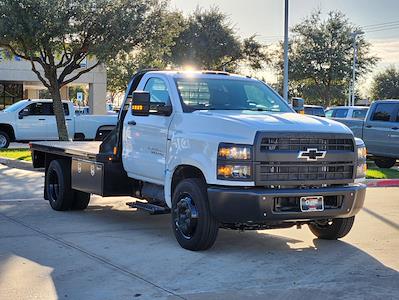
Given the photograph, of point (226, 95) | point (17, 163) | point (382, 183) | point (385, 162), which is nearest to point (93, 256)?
point (226, 95)

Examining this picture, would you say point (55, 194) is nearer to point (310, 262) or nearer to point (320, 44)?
point (310, 262)

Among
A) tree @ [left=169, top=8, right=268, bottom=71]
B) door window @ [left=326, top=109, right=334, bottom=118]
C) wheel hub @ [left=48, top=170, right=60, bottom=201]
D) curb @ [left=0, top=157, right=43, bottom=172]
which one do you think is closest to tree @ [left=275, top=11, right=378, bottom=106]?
tree @ [left=169, top=8, right=268, bottom=71]

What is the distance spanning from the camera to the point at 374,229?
365 inches

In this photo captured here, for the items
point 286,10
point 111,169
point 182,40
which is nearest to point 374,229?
point 111,169

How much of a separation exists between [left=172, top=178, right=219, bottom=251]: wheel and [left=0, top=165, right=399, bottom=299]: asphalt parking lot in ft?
0.49

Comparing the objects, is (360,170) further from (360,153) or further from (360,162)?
(360,153)

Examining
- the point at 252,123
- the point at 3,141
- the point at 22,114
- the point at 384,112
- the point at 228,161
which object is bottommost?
the point at 3,141

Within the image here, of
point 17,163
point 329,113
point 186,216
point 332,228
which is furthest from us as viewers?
point 329,113

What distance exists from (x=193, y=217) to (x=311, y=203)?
135 cm

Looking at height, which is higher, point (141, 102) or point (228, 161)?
point (141, 102)

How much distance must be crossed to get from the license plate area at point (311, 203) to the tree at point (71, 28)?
43.8ft

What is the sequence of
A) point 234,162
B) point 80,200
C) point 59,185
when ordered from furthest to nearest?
1. point 80,200
2. point 59,185
3. point 234,162

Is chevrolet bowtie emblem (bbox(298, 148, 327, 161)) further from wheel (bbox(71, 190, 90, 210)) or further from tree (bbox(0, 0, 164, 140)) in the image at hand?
Answer: tree (bbox(0, 0, 164, 140))

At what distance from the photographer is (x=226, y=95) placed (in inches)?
332
